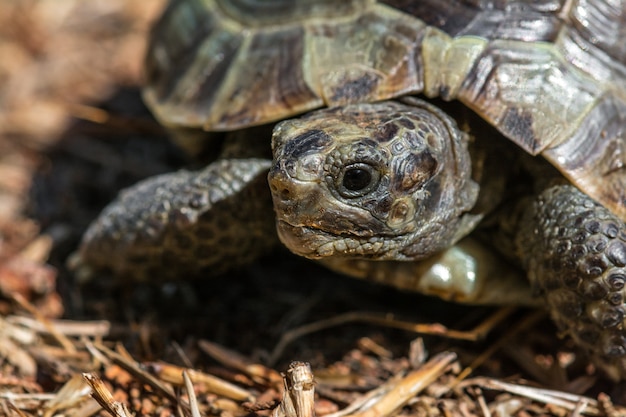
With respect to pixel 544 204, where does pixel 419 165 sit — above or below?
above

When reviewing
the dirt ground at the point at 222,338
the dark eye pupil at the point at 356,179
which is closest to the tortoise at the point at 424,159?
the dark eye pupil at the point at 356,179

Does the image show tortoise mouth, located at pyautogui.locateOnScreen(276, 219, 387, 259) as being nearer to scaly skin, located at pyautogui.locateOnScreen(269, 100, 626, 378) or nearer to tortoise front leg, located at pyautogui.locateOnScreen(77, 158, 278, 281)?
scaly skin, located at pyautogui.locateOnScreen(269, 100, 626, 378)

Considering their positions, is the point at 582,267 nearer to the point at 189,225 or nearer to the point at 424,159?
the point at 424,159

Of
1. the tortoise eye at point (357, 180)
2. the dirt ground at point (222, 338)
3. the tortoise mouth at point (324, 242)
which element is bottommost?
the dirt ground at point (222, 338)

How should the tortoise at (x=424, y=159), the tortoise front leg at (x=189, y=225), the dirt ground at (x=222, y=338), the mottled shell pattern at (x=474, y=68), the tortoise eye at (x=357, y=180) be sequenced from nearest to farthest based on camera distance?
the tortoise eye at (x=357, y=180), the tortoise at (x=424, y=159), the mottled shell pattern at (x=474, y=68), the dirt ground at (x=222, y=338), the tortoise front leg at (x=189, y=225)

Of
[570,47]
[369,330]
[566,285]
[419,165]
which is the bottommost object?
[369,330]

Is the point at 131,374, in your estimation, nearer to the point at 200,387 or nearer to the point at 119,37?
the point at 200,387

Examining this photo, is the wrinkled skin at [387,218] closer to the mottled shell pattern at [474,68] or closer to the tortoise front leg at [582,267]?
the tortoise front leg at [582,267]

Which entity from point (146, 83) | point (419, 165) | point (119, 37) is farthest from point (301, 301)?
point (119, 37)
